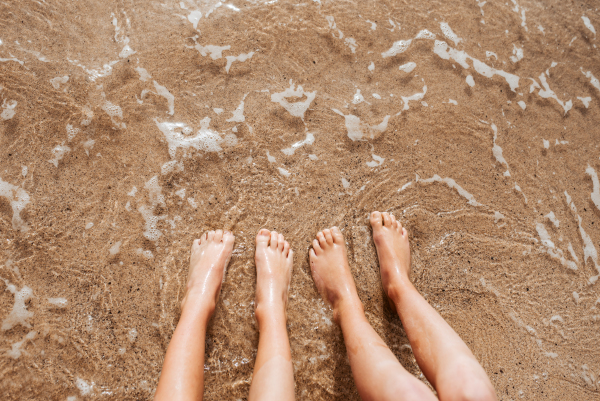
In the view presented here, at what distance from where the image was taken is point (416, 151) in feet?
7.60

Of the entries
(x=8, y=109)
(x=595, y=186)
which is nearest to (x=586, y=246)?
(x=595, y=186)

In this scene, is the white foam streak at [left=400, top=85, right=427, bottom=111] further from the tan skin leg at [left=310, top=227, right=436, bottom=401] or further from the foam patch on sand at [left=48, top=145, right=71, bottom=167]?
the foam patch on sand at [left=48, top=145, right=71, bottom=167]

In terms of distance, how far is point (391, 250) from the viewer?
82.7 inches

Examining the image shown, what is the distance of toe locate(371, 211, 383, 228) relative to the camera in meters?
2.20

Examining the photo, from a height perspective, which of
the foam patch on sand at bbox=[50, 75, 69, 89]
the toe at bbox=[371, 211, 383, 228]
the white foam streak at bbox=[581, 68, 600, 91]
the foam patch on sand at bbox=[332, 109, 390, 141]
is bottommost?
the toe at bbox=[371, 211, 383, 228]

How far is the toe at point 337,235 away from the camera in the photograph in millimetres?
2160

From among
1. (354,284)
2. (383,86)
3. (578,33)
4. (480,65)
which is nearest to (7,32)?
(383,86)

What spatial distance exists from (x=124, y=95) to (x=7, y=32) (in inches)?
36.0

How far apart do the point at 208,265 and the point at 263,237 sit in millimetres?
393

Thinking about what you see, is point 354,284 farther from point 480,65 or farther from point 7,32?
point 7,32

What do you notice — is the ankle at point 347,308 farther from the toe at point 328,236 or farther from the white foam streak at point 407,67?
the white foam streak at point 407,67

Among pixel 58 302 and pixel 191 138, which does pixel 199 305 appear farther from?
pixel 191 138

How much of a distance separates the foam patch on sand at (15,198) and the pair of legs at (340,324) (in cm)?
112

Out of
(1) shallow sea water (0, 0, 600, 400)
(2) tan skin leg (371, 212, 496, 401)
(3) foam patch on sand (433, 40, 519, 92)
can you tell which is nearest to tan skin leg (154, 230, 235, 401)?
(1) shallow sea water (0, 0, 600, 400)
